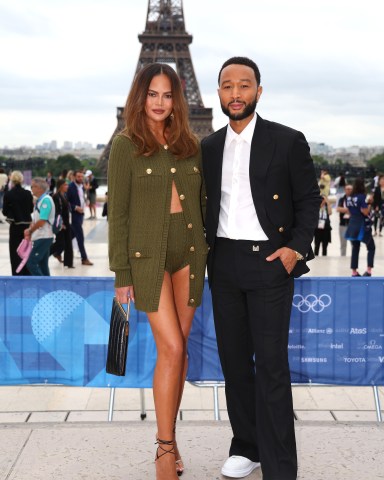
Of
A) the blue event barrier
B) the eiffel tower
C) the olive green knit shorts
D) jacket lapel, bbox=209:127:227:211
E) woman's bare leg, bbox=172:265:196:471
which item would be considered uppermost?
the eiffel tower

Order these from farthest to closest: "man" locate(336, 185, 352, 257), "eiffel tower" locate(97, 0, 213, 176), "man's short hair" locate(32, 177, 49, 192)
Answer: "eiffel tower" locate(97, 0, 213, 176) < "man" locate(336, 185, 352, 257) < "man's short hair" locate(32, 177, 49, 192)

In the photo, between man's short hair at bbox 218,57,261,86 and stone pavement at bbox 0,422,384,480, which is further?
stone pavement at bbox 0,422,384,480

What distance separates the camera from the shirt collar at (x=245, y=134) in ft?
12.4

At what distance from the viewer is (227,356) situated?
401cm

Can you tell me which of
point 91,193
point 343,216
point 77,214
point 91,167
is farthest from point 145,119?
point 91,167

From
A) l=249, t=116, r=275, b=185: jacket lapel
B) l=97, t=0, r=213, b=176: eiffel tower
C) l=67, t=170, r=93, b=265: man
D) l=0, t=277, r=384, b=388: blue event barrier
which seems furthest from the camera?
l=97, t=0, r=213, b=176: eiffel tower

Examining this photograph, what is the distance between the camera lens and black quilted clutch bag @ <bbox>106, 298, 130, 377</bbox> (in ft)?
12.8

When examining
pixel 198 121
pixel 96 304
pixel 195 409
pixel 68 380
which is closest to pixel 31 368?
pixel 68 380

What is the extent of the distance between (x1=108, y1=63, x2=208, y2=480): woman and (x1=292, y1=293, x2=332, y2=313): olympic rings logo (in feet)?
5.29

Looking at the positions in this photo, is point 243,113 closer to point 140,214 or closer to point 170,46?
point 140,214

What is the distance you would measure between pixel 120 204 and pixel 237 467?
1.43 meters

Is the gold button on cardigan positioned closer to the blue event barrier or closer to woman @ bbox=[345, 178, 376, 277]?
the blue event barrier

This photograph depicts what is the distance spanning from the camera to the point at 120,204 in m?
3.74

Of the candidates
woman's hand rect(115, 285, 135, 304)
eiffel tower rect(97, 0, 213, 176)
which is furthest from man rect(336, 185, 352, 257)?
eiffel tower rect(97, 0, 213, 176)
